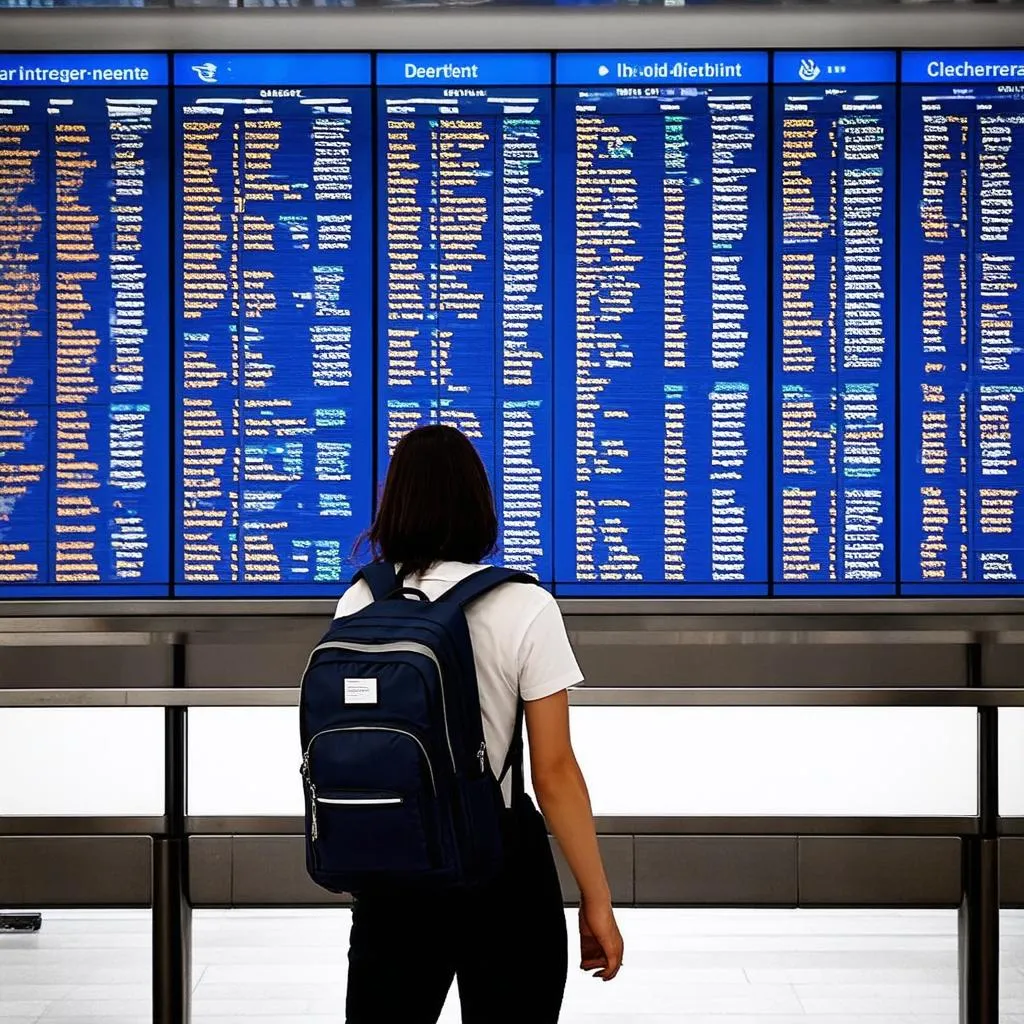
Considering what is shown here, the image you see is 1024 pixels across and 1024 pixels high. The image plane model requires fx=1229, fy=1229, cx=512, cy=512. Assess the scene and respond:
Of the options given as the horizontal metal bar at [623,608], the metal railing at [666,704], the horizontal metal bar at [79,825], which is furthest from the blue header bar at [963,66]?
the horizontal metal bar at [79,825]

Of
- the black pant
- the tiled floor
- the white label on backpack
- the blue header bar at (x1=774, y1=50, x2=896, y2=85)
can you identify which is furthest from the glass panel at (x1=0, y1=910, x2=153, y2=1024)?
the blue header bar at (x1=774, y1=50, x2=896, y2=85)

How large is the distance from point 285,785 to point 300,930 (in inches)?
35.8

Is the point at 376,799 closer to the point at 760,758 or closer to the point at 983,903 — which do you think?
the point at 983,903

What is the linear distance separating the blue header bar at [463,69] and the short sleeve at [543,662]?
249 centimetres

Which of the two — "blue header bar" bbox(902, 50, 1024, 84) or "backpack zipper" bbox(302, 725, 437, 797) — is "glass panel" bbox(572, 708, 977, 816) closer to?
"blue header bar" bbox(902, 50, 1024, 84)

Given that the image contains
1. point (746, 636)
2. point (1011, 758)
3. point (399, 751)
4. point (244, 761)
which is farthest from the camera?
point (1011, 758)

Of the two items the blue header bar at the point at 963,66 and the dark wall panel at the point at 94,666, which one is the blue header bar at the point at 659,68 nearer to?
the blue header bar at the point at 963,66

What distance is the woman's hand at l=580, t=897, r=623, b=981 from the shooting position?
1929 millimetres

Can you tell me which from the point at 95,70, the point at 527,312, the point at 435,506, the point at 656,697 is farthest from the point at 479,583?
the point at 95,70

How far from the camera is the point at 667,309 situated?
385cm

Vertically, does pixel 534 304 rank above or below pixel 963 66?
below

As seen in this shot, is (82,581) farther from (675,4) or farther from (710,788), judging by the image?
(675,4)

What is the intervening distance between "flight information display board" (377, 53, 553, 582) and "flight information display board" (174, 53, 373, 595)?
0.32 ft

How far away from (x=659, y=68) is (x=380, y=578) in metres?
2.54
